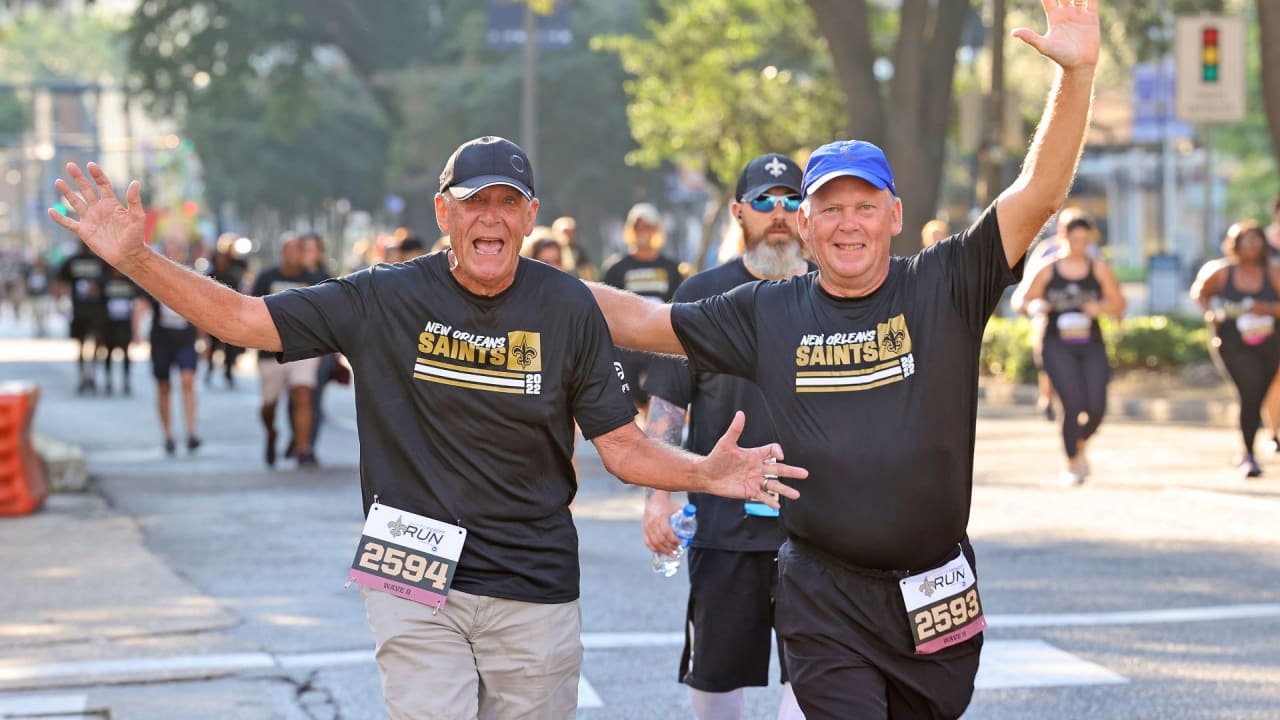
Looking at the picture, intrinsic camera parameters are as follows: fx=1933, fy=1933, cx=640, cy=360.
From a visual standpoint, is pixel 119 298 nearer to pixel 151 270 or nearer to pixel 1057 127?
pixel 151 270

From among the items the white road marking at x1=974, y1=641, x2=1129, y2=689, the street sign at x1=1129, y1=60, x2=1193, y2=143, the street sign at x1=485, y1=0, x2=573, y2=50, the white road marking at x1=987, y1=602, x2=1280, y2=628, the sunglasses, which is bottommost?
the white road marking at x1=987, y1=602, x2=1280, y2=628

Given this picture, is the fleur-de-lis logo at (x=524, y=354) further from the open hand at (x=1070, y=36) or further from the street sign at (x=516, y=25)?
the street sign at (x=516, y=25)

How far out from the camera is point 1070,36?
4406 millimetres

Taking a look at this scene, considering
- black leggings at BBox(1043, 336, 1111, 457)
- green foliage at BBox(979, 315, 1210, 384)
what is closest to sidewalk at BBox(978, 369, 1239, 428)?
green foliage at BBox(979, 315, 1210, 384)

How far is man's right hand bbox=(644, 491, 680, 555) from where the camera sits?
5.98 m

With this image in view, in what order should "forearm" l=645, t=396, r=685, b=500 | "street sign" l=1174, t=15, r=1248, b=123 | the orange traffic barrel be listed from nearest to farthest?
"forearm" l=645, t=396, r=685, b=500
the orange traffic barrel
"street sign" l=1174, t=15, r=1248, b=123

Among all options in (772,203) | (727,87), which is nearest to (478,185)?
(772,203)

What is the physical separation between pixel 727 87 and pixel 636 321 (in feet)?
102

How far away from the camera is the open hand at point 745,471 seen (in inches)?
179

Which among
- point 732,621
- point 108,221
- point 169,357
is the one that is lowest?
point 732,621

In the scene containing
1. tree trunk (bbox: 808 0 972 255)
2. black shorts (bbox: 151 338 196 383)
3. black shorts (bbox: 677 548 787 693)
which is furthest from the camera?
tree trunk (bbox: 808 0 972 255)

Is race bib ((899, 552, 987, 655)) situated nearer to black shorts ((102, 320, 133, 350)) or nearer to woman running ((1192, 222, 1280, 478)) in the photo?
woman running ((1192, 222, 1280, 478))

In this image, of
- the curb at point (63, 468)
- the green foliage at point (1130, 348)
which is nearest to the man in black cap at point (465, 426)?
the curb at point (63, 468)

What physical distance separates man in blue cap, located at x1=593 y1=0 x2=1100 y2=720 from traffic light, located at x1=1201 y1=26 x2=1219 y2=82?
1836 cm
